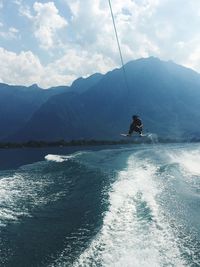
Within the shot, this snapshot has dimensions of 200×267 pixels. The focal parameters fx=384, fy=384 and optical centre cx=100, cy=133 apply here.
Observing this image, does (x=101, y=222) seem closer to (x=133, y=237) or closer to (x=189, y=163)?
(x=133, y=237)

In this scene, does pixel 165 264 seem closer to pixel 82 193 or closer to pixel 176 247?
pixel 176 247

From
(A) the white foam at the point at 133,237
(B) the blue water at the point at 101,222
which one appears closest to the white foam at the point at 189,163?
(B) the blue water at the point at 101,222

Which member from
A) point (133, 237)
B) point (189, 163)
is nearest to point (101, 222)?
point (133, 237)

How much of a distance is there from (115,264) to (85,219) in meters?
5.69

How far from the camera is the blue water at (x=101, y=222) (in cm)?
1310

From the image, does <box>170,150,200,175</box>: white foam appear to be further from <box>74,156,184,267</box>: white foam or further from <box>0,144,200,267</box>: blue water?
<box>74,156,184,267</box>: white foam

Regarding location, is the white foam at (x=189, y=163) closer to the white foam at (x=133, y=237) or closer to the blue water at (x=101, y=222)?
the blue water at (x=101, y=222)

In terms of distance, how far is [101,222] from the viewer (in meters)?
16.9

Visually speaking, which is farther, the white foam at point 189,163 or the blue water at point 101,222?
the white foam at point 189,163

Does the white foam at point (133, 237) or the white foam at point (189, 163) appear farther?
the white foam at point (189, 163)

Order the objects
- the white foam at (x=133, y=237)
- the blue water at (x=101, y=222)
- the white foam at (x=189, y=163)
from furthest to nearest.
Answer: the white foam at (x=189, y=163), the blue water at (x=101, y=222), the white foam at (x=133, y=237)

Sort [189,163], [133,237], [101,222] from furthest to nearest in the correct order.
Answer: [189,163]
[101,222]
[133,237]

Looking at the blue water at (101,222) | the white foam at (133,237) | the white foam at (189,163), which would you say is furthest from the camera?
the white foam at (189,163)

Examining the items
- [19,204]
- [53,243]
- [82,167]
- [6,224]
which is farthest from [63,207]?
[82,167]
